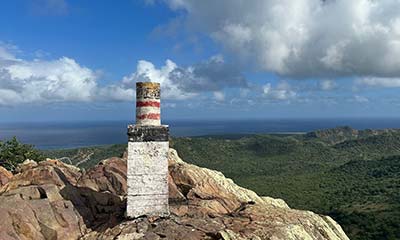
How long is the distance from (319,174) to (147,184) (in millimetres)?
103930

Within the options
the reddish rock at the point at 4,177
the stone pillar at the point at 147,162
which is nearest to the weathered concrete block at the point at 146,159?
the stone pillar at the point at 147,162

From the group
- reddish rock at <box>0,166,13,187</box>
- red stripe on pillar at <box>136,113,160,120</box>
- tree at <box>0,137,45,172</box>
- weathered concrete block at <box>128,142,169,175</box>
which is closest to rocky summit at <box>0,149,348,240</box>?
reddish rock at <box>0,166,13,187</box>

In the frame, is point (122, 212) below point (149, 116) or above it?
below

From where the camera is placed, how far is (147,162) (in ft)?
59.8

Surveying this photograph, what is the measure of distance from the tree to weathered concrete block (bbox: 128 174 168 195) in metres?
22.4

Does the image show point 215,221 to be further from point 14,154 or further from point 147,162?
point 14,154

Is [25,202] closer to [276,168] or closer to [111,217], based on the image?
[111,217]

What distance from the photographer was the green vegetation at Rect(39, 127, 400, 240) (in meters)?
66.5

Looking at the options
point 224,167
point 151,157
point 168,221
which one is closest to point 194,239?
point 168,221

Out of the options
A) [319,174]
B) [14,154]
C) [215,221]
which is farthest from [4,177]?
[319,174]

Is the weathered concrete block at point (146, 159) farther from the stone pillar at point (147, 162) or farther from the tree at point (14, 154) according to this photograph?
the tree at point (14, 154)

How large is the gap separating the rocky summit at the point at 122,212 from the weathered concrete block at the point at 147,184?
1.20m

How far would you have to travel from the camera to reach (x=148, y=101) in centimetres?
1852

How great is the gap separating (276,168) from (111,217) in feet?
A: 405
